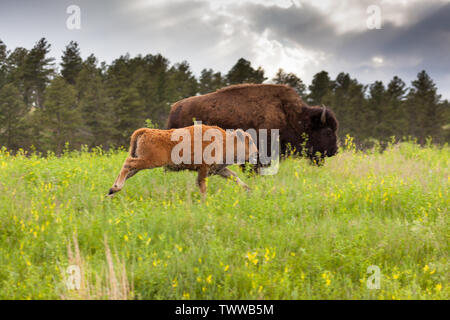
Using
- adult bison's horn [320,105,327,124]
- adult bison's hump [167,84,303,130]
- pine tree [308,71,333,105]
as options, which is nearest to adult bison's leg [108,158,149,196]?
adult bison's hump [167,84,303,130]

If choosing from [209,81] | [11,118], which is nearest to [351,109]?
[209,81]

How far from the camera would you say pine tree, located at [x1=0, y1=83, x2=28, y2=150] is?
32.1m

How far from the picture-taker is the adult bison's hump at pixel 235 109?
8539mm

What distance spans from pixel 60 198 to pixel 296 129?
5934 mm

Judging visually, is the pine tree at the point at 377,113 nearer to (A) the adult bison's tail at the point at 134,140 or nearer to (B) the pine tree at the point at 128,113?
(B) the pine tree at the point at 128,113

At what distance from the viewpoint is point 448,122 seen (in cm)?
4891

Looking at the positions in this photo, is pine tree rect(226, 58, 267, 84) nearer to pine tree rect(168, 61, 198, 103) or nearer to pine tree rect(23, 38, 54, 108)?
pine tree rect(168, 61, 198, 103)

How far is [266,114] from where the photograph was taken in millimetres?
8797

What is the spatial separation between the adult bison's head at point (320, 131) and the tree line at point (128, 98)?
955 inches

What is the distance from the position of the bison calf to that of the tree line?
28.2m

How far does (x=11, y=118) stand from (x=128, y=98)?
10479 mm

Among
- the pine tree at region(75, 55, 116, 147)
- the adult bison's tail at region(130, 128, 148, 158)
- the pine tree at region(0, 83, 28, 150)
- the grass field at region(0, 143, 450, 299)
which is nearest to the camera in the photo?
the grass field at region(0, 143, 450, 299)

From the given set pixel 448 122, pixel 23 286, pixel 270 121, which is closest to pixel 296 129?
pixel 270 121

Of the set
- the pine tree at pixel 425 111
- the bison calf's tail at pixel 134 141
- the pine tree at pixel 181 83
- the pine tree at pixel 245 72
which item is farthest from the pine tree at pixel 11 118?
the pine tree at pixel 425 111
